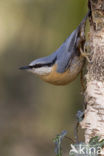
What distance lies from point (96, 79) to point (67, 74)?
21.9 inches

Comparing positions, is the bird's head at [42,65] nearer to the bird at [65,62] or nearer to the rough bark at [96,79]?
the bird at [65,62]

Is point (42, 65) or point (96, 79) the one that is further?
point (42, 65)

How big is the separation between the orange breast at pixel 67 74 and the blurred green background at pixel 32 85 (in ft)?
7.83

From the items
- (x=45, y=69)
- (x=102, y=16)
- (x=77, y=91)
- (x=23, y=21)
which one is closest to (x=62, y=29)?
(x=23, y=21)

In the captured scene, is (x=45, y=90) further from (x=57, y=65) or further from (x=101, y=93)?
(x=101, y=93)

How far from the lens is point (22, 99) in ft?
25.9

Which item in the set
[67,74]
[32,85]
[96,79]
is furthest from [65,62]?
[32,85]

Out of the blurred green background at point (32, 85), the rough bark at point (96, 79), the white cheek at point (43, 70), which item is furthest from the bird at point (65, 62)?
the blurred green background at point (32, 85)

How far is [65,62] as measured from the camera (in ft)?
11.9

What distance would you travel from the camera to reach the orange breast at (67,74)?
3613 millimetres

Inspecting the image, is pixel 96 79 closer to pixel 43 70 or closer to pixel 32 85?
pixel 43 70

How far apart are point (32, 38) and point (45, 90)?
3.35 ft

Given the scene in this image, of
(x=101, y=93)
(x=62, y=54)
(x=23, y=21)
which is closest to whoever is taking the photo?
(x=101, y=93)

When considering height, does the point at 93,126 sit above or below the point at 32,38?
below
